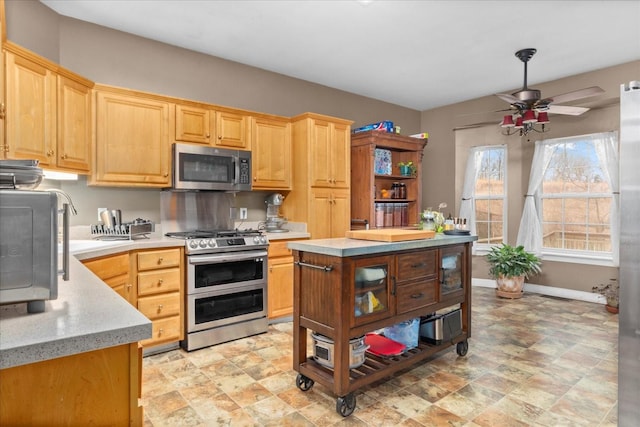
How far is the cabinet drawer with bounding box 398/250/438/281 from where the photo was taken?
2.59 m

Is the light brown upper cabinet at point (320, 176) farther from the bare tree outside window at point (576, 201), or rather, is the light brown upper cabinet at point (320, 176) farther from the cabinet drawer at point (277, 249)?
the bare tree outside window at point (576, 201)

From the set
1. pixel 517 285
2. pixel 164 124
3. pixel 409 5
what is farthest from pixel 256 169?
pixel 517 285

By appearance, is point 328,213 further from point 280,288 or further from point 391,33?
point 391,33

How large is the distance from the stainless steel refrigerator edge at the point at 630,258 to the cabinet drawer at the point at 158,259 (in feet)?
10.0

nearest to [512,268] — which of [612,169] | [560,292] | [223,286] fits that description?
[560,292]

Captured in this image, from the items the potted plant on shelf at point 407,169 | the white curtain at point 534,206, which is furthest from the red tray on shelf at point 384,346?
the white curtain at point 534,206

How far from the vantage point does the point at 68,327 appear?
934 millimetres

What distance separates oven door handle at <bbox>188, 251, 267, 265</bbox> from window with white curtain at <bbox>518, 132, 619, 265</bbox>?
3.91 m

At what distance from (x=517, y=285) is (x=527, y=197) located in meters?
1.25

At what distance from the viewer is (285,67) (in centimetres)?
453

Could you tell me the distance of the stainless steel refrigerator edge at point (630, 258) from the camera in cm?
159

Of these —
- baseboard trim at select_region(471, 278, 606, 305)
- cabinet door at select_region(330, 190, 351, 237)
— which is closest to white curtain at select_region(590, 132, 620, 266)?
baseboard trim at select_region(471, 278, 606, 305)

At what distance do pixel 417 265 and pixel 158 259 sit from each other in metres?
2.12

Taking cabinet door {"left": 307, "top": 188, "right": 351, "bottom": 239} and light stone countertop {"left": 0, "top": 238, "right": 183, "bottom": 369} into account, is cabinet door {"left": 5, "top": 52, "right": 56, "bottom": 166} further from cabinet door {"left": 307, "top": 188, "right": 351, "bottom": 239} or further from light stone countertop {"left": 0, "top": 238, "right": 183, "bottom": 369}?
cabinet door {"left": 307, "top": 188, "right": 351, "bottom": 239}
